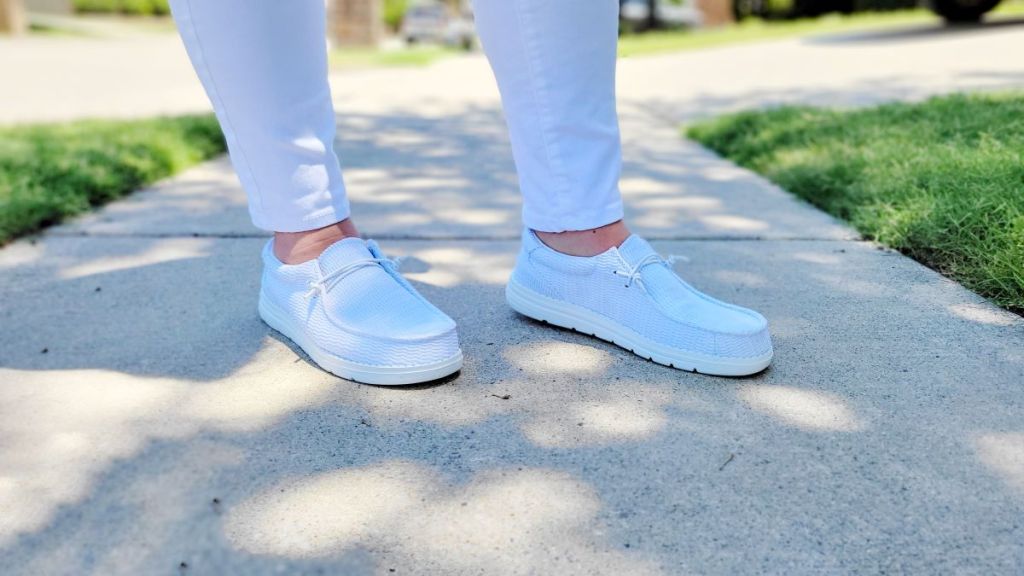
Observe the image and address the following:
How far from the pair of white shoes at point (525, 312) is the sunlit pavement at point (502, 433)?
0.04 m

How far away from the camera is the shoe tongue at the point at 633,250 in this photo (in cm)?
150

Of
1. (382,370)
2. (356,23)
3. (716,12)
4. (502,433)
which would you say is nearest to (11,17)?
(356,23)

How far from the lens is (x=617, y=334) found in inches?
58.7

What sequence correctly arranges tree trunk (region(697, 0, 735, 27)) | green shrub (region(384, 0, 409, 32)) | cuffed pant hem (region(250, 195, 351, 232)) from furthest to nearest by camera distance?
green shrub (region(384, 0, 409, 32)) < tree trunk (region(697, 0, 735, 27)) < cuffed pant hem (region(250, 195, 351, 232))

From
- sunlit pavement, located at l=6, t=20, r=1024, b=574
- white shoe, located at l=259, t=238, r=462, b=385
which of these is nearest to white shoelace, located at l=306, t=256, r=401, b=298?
white shoe, located at l=259, t=238, r=462, b=385

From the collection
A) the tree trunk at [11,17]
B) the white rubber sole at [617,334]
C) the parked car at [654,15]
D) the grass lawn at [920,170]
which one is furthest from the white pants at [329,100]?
the tree trunk at [11,17]

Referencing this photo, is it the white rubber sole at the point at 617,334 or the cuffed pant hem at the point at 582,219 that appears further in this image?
the cuffed pant hem at the point at 582,219

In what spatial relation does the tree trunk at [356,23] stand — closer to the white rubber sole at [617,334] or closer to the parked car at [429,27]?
the parked car at [429,27]

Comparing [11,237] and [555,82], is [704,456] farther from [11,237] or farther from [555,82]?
[11,237]

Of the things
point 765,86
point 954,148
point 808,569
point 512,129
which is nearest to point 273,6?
point 512,129

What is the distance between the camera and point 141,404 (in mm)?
1303

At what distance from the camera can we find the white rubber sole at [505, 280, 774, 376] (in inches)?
53.6

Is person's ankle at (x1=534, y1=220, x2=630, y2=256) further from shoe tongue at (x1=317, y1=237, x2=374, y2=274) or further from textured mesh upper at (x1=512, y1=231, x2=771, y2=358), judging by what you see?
shoe tongue at (x1=317, y1=237, x2=374, y2=274)

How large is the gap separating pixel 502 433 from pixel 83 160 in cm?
231
